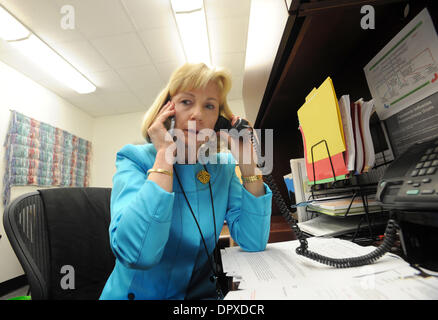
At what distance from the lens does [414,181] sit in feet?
1.13

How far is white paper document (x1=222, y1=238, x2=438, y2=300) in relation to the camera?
279 millimetres

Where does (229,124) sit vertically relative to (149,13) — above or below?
below

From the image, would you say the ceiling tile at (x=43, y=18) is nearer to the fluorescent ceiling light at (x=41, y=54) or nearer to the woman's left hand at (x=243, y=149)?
the fluorescent ceiling light at (x=41, y=54)

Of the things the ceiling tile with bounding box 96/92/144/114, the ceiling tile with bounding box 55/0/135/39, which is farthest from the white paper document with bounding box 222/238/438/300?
the ceiling tile with bounding box 96/92/144/114

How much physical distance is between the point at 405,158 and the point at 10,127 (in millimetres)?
3556

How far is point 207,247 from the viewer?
2.08 ft

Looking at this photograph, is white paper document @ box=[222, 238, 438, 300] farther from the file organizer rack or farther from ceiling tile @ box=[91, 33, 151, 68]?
ceiling tile @ box=[91, 33, 151, 68]

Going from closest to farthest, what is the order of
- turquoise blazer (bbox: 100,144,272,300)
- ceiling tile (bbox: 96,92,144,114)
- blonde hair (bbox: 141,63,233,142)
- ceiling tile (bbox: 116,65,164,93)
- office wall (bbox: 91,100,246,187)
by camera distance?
1. turquoise blazer (bbox: 100,144,272,300)
2. blonde hair (bbox: 141,63,233,142)
3. ceiling tile (bbox: 116,65,164,93)
4. ceiling tile (bbox: 96,92,144,114)
5. office wall (bbox: 91,100,246,187)

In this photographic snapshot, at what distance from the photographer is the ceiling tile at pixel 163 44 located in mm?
2174

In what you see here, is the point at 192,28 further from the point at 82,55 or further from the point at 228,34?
the point at 82,55

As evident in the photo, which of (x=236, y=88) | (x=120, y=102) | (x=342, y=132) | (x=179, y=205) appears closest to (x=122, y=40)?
(x=120, y=102)

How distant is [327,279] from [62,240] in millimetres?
843
